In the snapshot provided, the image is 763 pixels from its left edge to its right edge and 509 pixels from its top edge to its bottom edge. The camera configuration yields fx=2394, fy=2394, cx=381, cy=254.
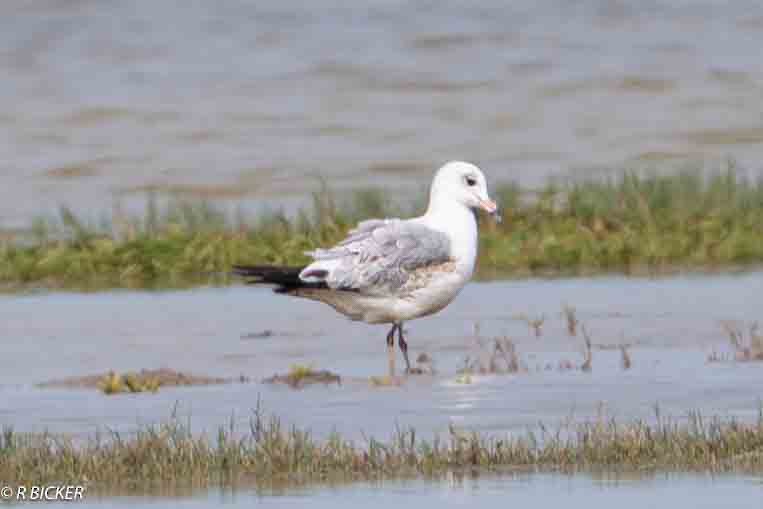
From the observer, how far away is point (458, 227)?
44.4 feet

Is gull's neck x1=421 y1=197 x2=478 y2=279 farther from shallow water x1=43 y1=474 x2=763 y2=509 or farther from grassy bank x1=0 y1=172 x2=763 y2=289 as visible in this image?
grassy bank x1=0 y1=172 x2=763 y2=289

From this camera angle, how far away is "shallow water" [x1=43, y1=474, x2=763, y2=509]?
9.08 meters

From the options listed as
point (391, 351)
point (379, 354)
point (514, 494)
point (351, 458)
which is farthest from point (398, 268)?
point (514, 494)

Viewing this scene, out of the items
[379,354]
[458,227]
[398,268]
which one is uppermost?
[458,227]

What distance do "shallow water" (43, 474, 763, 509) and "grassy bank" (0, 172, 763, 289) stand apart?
861 centimetres

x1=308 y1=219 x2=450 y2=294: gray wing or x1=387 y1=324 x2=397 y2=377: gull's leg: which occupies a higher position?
x1=308 y1=219 x2=450 y2=294: gray wing

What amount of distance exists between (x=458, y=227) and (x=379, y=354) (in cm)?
112

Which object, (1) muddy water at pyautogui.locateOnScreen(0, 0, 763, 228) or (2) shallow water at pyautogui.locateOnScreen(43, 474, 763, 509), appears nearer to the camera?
(2) shallow water at pyautogui.locateOnScreen(43, 474, 763, 509)

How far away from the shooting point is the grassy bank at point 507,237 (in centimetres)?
1844

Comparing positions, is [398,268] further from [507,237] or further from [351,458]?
[507,237]

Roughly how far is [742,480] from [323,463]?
170 cm

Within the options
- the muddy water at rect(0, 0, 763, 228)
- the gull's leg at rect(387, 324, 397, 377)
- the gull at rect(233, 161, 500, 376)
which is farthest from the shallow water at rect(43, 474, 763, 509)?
the muddy water at rect(0, 0, 763, 228)

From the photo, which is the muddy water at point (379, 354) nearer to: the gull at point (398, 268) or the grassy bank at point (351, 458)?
the gull at point (398, 268)

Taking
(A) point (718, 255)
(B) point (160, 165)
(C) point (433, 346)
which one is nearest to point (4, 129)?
(B) point (160, 165)
